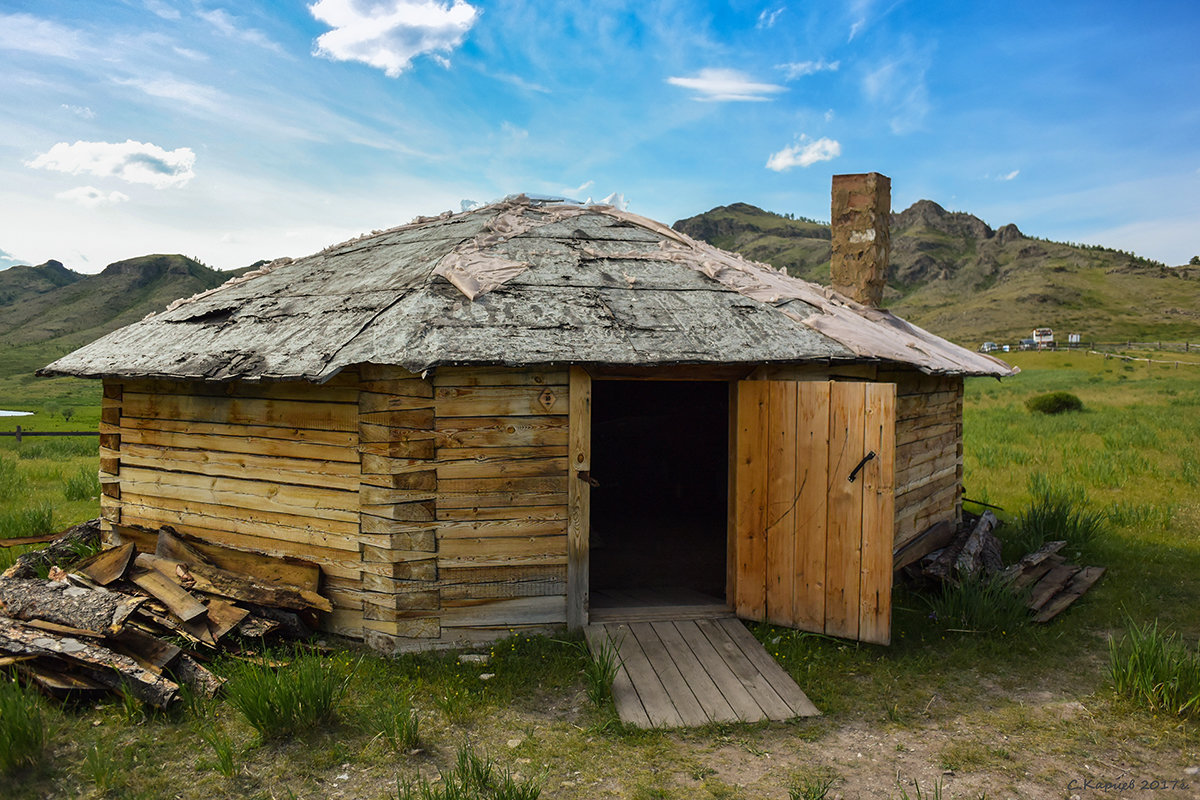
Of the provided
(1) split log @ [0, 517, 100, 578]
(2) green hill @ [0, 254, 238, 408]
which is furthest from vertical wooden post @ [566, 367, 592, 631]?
(2) green hill @ [0, 254, 238, 408]

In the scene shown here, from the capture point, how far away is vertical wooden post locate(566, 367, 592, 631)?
582 centimetres

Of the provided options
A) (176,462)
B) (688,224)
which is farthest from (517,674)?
(688,224)

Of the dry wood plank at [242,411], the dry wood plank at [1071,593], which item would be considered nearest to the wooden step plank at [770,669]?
the dry wood plank at [1071,593]

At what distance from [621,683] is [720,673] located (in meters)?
0.78

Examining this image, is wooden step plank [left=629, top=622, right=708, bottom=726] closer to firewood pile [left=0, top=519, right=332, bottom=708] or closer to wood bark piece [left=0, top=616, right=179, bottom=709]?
firewood pile [left=0, top=519, right=332, bottom=708]

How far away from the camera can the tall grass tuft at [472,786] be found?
3.59m

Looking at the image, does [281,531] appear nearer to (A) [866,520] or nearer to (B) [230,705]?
(B) [230,705]

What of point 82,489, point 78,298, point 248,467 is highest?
point 78,298

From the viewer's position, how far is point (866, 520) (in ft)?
18.9

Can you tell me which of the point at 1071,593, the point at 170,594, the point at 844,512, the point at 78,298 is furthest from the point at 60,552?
the point at 78,298

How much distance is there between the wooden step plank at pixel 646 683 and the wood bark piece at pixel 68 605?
12.4 ft

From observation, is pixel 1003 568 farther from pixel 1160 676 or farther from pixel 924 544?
pixel 1160 676

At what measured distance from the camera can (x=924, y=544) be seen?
8.20m

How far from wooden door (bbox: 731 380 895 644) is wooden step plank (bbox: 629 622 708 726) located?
0.92 meters
